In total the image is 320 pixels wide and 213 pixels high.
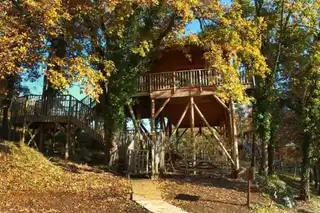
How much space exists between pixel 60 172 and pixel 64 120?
5.69 metres

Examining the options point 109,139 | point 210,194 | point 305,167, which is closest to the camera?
point 210,194

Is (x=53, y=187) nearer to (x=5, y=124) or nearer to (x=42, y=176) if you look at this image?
(x=42, y=176)

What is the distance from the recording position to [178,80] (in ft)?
72.3

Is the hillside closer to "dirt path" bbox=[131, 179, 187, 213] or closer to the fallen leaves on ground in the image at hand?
"dirt path" bbox=[131, 179, 187, 213]

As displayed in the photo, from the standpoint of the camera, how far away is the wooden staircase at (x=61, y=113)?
2233 cm

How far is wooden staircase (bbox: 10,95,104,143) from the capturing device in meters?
22.3

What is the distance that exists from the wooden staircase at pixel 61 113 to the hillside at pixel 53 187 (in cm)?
343

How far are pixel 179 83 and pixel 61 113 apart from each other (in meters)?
6.90

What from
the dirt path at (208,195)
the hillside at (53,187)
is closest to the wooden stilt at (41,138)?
the hillside at (53,187)

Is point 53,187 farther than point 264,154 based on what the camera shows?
No

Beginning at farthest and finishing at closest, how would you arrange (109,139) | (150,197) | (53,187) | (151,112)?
(151,112) < (109,139) < (53,187) < (150,197)

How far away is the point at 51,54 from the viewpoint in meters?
16.5

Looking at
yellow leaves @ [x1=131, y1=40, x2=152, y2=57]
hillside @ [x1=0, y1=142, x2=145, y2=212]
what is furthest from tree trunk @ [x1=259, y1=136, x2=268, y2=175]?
hillside @ [x1=0, y1=142, x2=145, y2=212]

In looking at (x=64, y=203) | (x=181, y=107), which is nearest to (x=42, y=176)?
(x=64, y=203)
